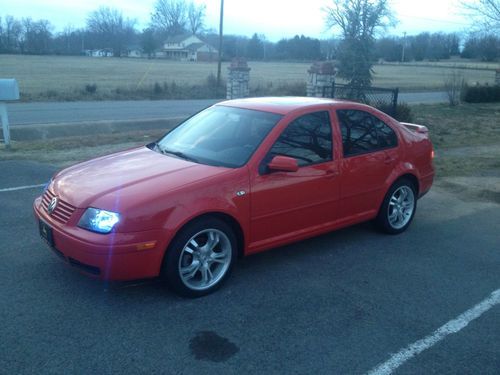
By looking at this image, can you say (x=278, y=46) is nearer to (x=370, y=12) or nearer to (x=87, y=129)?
(x=370, y=12)

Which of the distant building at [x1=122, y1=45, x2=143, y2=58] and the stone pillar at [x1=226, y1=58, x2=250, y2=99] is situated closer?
the stone pillar at [x1=226, y1=58, x2=250, y2=99]

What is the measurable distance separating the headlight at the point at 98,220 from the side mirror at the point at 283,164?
1.38 metres

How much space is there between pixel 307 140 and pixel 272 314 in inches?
69.4

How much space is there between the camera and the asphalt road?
747 inches

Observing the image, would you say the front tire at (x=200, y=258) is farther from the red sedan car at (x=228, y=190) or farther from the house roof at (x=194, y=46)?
the house roof at (x=194, y=46)

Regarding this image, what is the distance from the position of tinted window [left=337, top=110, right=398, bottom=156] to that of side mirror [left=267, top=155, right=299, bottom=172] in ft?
3.23

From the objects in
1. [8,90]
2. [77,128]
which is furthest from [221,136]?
[77,128]

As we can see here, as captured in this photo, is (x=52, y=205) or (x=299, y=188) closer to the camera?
(x=52, y=205)

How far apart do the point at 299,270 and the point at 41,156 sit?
6.48m

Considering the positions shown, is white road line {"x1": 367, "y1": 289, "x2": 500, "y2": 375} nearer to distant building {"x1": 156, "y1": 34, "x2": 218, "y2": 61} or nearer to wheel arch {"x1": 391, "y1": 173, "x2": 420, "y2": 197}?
wheel arch {"x1": 391, "y1": 173, "x2": 420, "y2": 197}

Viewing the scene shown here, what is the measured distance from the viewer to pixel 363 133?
5473 millimetres

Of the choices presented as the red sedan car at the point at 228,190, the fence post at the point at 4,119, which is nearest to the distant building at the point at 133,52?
the fence post at the point at 4,119

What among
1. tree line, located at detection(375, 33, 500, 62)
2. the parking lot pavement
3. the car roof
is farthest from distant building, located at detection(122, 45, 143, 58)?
the parking lot pavement

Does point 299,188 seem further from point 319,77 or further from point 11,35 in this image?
point 11,35
